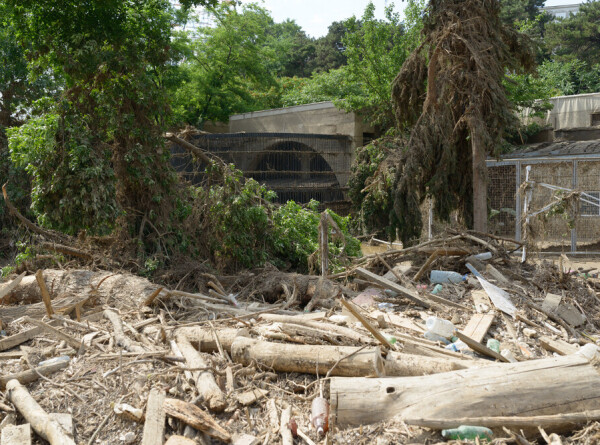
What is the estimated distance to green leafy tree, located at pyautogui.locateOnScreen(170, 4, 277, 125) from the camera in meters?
21.6

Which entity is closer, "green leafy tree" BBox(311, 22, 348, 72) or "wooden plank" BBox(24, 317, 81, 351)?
"wooden plank" BBox(24, 317, 81, 351)

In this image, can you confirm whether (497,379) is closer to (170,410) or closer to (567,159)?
(170,410)

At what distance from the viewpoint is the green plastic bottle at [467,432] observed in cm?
329

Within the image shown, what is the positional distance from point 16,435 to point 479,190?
8582 millimetres

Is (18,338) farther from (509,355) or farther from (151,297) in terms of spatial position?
(509,355)

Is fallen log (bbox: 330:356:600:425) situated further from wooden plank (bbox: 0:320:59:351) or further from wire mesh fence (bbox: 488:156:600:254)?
wire mesh fence (bbox: 488:156:600:254)

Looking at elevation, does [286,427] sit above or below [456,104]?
below

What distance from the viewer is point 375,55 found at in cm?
1755

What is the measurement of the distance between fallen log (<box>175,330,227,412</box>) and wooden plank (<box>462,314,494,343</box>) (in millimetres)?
2300

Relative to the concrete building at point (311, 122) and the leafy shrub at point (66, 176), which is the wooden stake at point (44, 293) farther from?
the concrete building at point (311, 122)

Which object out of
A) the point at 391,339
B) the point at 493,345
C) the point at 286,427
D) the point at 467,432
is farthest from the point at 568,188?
the point at 286,427

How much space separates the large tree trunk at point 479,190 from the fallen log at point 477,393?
21.9ft

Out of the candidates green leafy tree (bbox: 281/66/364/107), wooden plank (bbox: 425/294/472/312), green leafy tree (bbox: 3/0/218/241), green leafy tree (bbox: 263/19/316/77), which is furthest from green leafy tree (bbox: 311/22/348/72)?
wooden plank (bbox: 425/294/472/312)

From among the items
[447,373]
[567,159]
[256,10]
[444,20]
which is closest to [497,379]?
[447,373]
